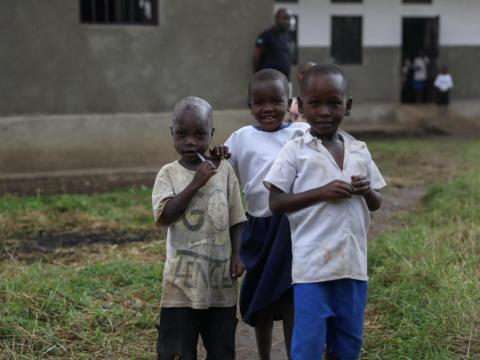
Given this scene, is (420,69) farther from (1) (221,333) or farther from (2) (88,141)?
(1) (221,333)

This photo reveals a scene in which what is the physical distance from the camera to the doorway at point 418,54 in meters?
17.4

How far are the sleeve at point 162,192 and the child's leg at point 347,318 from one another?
704 mm

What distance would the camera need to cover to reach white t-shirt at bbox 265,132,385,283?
2584 millimetres

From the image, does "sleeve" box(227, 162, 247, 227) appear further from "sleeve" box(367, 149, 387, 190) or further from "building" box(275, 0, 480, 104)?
"building" box(275, 0, 480, 104)

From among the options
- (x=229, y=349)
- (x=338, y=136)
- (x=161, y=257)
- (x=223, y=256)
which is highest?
(x=338, y=136)

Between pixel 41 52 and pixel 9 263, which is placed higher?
pixel 41 52

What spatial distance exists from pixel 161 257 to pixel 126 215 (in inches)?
50.7

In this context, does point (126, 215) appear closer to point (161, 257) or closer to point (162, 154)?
point (161, 257)

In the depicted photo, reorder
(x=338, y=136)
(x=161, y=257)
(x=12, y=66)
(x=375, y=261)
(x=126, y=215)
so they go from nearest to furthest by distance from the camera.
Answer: (x=338, y=136) → (x=375, y=261) → (x=161, y=257) → (x=126, y=215) → (x=12, y=66)

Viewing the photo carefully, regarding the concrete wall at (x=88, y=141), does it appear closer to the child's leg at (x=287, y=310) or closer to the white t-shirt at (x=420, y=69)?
the child's leg at (x=287, y=310)

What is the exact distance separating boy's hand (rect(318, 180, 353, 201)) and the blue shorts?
0.31 m

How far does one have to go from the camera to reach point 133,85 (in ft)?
27.7

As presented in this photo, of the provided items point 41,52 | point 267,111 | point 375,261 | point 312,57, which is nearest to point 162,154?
point 41,52

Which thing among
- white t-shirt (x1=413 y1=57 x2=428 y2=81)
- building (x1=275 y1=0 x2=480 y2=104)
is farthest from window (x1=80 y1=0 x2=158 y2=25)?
white t-shirt (x1=413 y1=57 x2=428 y2=81)
